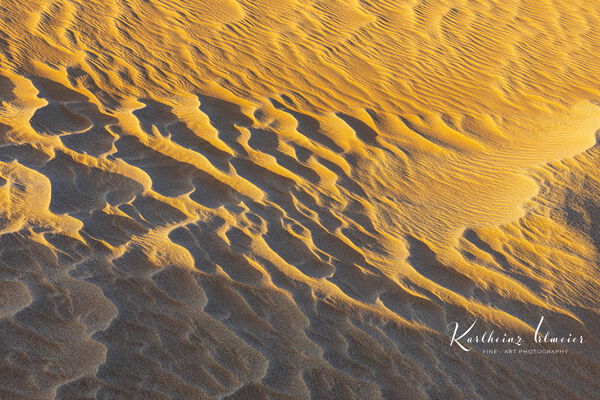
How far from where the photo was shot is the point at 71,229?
3.17 metres

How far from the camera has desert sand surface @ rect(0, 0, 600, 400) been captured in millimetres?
2652

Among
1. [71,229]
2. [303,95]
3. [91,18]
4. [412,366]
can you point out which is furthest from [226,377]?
[91,18]

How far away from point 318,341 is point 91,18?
439 centimetres

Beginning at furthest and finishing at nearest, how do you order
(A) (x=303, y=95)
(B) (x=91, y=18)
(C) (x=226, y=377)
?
(B) (x=91, y=18)
(A) (x=303, y=95)
(C) (x=226, y=377)

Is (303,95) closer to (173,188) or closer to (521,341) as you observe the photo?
(173,188)

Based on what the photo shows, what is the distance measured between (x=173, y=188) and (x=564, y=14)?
6876 mm

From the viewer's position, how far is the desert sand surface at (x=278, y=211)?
104 inches

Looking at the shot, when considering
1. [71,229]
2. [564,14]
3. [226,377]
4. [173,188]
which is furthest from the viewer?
Answer: [564,14]

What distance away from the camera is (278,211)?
370 centimetres

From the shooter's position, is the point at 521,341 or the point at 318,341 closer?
the point at 318,341

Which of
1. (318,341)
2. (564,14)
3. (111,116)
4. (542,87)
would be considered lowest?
(111,116)

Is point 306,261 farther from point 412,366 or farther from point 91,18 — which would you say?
point 91,18

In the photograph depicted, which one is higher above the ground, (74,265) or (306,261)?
(306,261)

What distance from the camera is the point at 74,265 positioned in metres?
2.93
